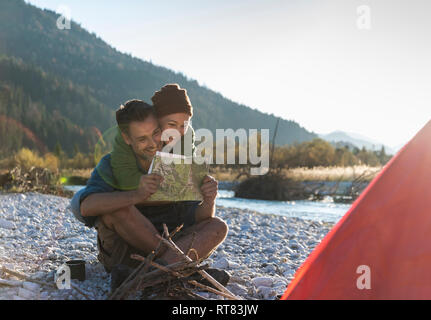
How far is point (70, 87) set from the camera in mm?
60625

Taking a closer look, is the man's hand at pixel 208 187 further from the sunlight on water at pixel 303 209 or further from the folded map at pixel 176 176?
the sunlight on water at pixel 303 209

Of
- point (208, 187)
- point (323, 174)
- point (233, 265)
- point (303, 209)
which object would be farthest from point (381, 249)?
point (323, 174)

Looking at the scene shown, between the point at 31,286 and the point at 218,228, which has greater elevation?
the point at 218,228

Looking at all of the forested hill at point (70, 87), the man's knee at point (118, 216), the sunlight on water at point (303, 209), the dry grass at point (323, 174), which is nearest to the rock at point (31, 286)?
the man's knee at point (118, 216)

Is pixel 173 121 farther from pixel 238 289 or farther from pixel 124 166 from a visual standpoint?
pixel 238 289

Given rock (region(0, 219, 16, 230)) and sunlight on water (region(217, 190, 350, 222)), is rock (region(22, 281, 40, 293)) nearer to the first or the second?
rock (region(0, 219, 16, 230))

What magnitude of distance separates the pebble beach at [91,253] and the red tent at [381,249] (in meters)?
0.86

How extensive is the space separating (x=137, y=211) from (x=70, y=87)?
63.6 meters

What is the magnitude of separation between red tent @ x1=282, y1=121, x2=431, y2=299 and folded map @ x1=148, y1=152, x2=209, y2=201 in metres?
0.83

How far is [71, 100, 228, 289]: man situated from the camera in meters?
2.08

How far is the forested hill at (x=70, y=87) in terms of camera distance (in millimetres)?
47006
